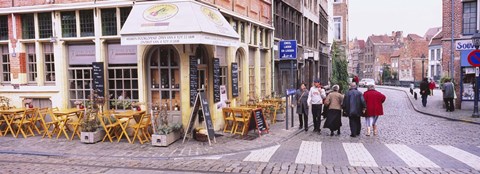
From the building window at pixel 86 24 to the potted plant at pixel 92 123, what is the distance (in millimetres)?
1911

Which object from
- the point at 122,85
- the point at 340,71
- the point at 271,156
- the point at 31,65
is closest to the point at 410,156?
the point at 271,156

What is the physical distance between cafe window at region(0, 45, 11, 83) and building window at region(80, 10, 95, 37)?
2.94 m

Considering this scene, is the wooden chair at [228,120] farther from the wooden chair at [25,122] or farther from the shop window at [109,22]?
the wooden chair at [25,122]

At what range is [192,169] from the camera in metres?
7.48

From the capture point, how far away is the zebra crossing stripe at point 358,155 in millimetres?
7840

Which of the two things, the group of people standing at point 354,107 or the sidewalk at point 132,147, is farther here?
the group of people standing at point 354,107

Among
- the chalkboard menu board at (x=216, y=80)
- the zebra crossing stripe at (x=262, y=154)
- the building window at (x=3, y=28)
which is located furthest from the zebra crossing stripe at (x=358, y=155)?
the building window at (x=3, y=28)

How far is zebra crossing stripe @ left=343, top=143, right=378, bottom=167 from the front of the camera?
7840 millimetres

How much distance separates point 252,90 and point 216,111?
399cm

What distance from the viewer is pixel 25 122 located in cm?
Result: 1100

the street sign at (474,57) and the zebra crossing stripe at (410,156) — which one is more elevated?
the street sign at (474,57)

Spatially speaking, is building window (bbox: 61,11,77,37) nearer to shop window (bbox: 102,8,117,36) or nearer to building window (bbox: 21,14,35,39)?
shop window (bbox: 102,8,117,36)

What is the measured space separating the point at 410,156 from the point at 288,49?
207 inches

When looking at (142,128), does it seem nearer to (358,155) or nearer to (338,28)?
(358,155)
